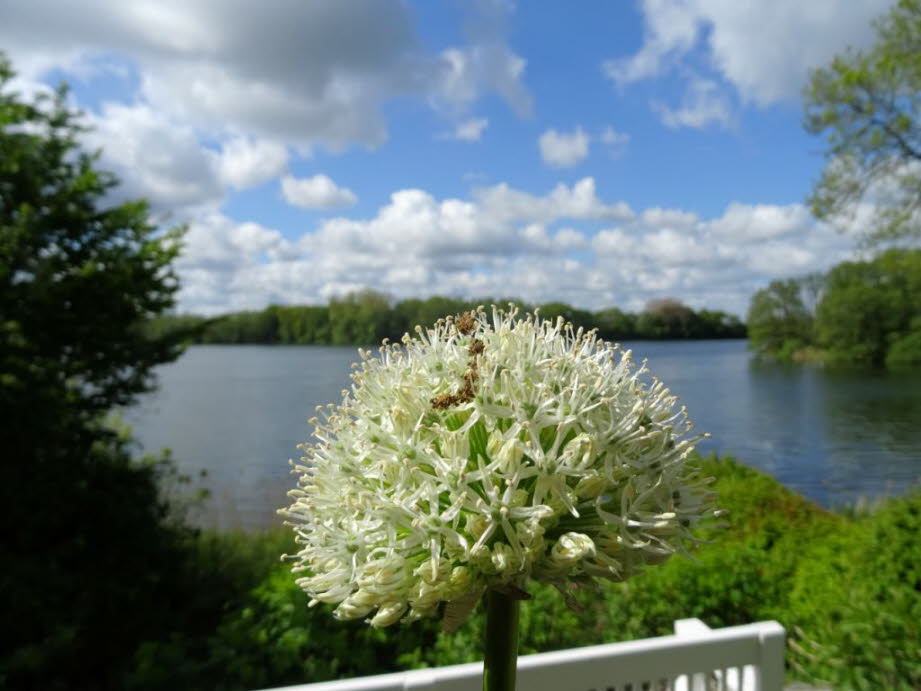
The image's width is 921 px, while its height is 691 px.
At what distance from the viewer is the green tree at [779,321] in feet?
75.7

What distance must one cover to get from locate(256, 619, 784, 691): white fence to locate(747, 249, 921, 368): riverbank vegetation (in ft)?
41.9

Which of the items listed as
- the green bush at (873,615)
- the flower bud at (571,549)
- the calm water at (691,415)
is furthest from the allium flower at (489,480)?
the calm water at (691,415)

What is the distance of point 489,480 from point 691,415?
5980 millimetres

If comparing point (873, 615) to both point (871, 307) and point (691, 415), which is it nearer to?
point (691, 415)

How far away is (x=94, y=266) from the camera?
17.2 ft

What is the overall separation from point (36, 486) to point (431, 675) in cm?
415

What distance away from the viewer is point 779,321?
78.9ft

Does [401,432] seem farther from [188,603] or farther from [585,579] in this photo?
[188,603]

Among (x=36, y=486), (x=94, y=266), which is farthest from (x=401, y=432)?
(x=94, y=266)

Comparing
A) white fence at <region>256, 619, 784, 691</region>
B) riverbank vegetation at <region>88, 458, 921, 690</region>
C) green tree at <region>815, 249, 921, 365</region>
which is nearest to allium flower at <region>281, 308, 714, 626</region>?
white fence at <region>256, 619, 784, 691</region>

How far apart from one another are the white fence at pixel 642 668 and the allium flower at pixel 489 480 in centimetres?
103

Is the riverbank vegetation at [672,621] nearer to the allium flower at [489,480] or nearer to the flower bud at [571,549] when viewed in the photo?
the allium flower at [489,480]

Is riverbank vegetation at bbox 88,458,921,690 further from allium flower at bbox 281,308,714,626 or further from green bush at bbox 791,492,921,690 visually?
allium flower at bbox 281,308,714,626

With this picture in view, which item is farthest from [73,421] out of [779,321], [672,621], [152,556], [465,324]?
[779,321]
